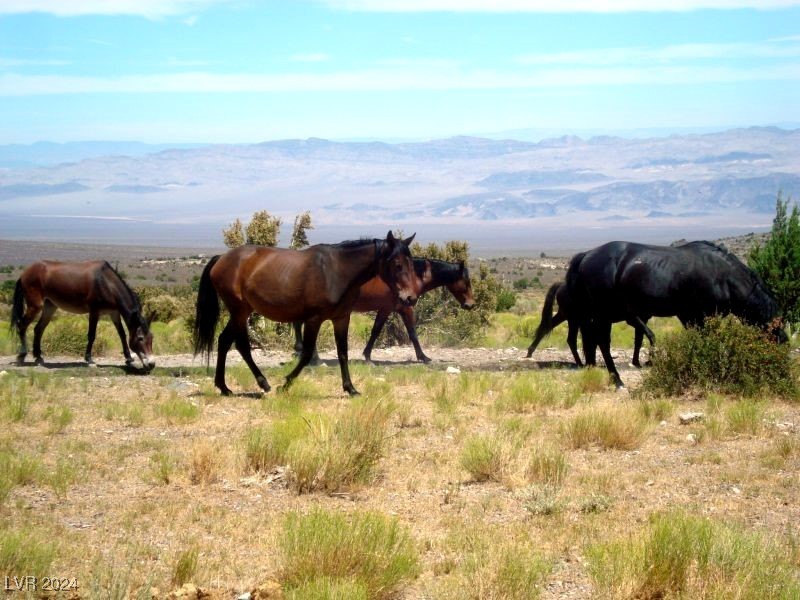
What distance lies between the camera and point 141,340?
18188 mm

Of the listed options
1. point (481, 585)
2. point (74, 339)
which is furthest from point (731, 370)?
point (74, 339)

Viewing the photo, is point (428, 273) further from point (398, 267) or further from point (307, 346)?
point (307, 346)

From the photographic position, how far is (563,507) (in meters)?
8.16

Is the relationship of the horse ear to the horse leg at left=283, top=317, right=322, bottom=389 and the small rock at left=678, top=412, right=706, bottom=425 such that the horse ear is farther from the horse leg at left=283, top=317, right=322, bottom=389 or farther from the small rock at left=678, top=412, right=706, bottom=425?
the small rock at left=678, top=412, right=706, bottom=425

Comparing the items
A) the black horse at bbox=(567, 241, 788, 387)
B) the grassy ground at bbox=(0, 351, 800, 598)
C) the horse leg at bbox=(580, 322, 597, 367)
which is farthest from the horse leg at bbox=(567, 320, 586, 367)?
the grassy ground at bbox=(0, 351, 800, 598)

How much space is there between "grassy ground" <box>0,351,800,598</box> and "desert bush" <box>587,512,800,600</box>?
0.02 metres

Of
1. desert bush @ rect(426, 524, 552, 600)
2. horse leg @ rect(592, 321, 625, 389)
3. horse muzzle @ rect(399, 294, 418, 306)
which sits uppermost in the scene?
horse muzzle @ rect(399, 294, 418, 306)

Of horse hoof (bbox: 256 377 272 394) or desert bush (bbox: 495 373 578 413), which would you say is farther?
horse hoof (bbox: 256 377 272 394)

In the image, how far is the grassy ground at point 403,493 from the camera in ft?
21.0

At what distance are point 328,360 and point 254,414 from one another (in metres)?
7.64

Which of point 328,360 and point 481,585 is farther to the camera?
point 328,360

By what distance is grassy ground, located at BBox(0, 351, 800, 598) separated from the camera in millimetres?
6410

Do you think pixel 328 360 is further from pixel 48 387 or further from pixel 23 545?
pixel 23 545

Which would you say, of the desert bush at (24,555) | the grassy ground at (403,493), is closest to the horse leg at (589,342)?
the grassy ground at (403,493)
